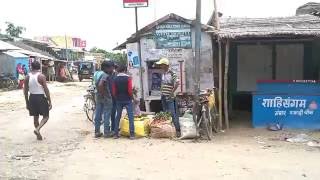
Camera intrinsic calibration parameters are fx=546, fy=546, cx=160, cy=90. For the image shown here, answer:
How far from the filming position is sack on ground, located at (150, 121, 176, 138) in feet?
36.7

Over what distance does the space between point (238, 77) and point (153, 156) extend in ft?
20.7

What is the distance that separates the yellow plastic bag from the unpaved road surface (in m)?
0.31

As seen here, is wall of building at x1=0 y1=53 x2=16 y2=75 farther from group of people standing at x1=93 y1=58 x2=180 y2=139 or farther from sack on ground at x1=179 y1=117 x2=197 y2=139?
sack on ground at x1=179 y1=117 x2=197 y2=139

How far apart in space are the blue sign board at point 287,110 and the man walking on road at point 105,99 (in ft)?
11.0

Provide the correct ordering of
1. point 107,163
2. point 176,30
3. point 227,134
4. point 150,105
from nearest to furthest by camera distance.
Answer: point 107,163, point 227,134, point 176,30, point 150,105

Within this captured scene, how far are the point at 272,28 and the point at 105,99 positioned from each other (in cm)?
411

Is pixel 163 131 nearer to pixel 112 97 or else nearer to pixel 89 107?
pixel 112 97

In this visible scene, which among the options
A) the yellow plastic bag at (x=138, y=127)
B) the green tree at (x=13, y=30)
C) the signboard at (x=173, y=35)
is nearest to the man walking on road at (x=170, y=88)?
the yellow plastic bag at (x=138, y=127)

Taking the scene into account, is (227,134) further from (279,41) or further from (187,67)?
(279,41)

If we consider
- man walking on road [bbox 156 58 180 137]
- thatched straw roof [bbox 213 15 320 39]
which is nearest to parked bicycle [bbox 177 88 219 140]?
man walking on road [bbox 156 58 180 137]

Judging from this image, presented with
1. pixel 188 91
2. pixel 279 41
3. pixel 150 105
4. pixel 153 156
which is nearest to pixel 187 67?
pixel 188 91

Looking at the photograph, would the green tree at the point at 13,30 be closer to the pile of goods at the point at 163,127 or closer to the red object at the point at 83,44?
the red object at the point at 83,44

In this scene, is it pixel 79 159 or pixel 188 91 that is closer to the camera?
pixel 79 159

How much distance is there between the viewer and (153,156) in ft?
30.3
